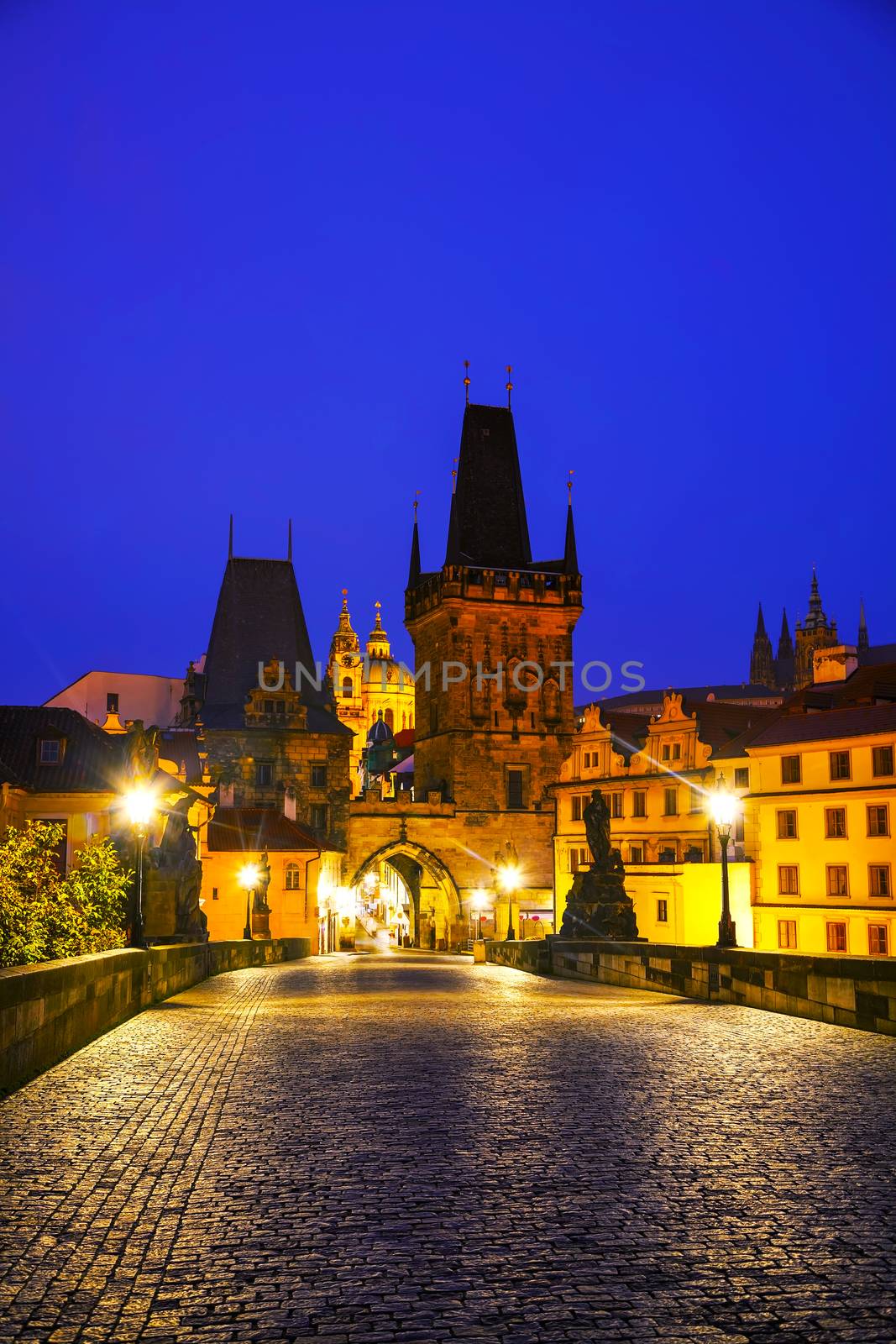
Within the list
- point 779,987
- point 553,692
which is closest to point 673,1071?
point 779,987

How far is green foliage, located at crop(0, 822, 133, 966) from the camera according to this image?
19.9 metres

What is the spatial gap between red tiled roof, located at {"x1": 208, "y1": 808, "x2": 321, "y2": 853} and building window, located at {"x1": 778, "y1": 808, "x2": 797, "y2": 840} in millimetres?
20002

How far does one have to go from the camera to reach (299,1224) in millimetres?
6430

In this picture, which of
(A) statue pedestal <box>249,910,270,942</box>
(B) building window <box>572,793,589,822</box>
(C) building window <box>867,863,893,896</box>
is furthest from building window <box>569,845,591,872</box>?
(C) building window <box>867,863,893,896</box>

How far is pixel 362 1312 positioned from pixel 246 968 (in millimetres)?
27883

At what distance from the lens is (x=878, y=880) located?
4284 cm

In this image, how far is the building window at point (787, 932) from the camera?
4572 centimetres

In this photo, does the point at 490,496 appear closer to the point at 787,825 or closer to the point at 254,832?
the point at 254,832

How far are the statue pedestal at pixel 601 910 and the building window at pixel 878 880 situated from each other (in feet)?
57.5

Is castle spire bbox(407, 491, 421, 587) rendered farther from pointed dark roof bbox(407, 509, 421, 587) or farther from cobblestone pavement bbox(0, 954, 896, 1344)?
cobblestone pavement bbox(0, 954, 896, 1344)

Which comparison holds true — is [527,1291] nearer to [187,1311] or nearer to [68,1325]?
[187,1311]

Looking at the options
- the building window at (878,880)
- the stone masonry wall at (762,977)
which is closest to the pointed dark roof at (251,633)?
the building window at (878,880)

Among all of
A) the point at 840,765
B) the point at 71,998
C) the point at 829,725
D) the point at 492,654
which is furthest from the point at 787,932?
the point at 71,998

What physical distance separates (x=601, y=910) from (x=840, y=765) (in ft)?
66.8
